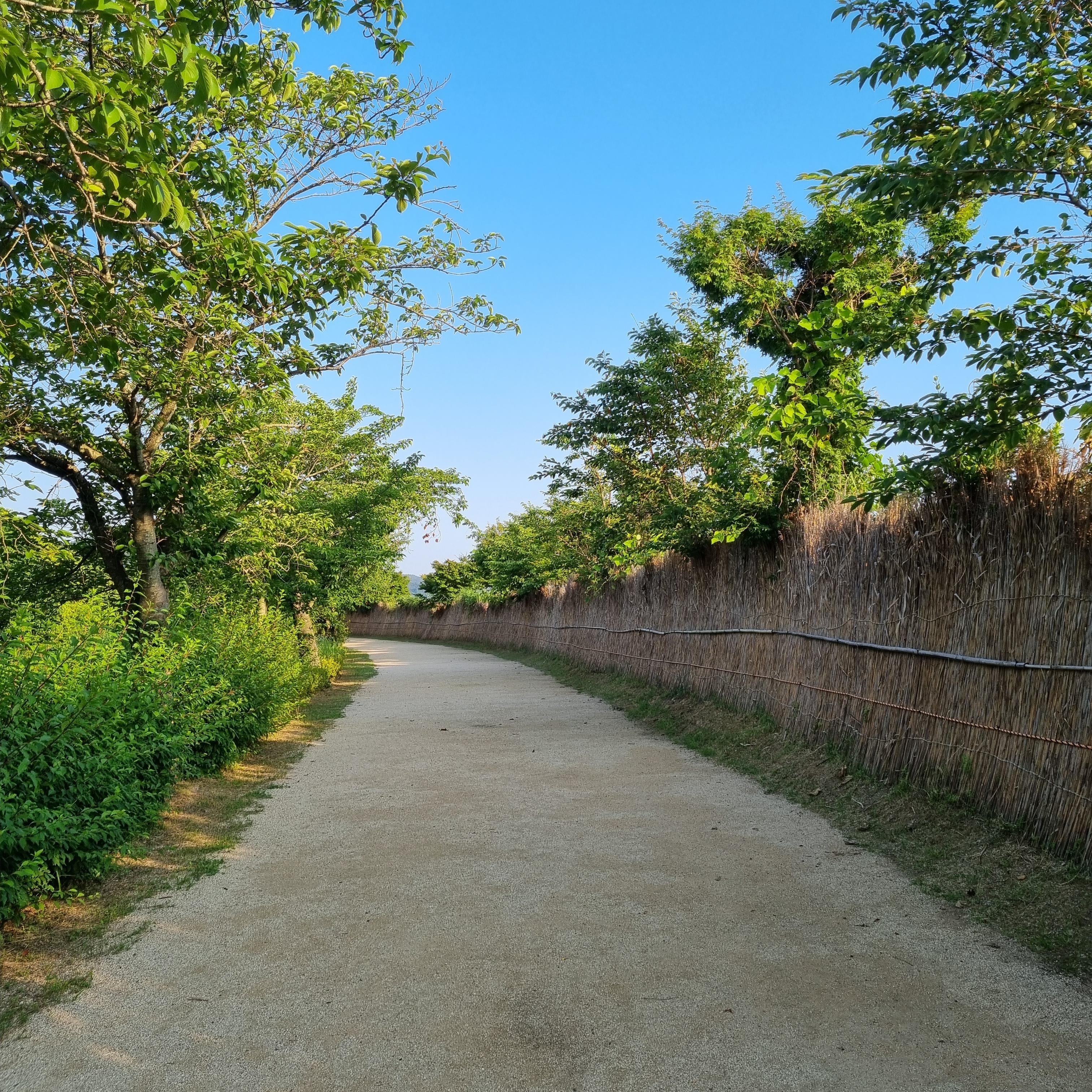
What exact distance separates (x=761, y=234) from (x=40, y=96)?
9.92 metres

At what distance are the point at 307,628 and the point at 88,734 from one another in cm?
1506

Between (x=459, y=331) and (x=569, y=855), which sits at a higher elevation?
(x=459, y=331)

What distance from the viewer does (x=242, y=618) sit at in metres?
9.26

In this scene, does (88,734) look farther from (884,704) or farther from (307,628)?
(307,628)

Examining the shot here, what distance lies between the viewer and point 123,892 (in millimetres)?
4574

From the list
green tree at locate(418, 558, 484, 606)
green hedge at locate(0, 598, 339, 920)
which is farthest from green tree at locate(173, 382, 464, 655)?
green tree at locate(418, 558, 484, 606)

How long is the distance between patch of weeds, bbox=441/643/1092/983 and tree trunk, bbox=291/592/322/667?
9112 millimetres

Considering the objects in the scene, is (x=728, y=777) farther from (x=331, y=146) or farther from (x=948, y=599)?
(x=331, y=146)

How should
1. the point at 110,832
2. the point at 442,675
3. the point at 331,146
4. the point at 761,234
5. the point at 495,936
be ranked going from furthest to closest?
the point at 442,675
the point at 761,234
the point at 331,146
the point at 110,832
the point at 495,936

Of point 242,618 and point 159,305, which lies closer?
point 159,305

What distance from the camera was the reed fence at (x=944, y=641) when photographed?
4.68 m

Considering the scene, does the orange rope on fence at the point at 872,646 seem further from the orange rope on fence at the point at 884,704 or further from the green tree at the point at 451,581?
the green tree at the point at 451,581

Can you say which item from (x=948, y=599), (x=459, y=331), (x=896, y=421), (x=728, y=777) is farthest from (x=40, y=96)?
(x=728, y=777)

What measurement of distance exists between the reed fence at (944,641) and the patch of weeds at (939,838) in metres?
0.13
